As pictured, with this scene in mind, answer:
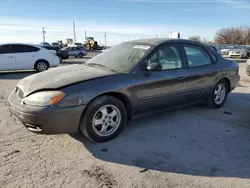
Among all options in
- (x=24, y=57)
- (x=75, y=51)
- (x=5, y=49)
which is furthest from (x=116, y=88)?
(x=75, y=51)

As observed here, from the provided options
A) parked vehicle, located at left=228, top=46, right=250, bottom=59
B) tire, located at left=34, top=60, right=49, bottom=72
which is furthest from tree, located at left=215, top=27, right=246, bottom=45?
tire, located at left=34, top=60, right=49, bottom=72

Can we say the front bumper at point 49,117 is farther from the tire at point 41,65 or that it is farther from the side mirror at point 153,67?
the tire at point 41,65

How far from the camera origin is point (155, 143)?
3.70m

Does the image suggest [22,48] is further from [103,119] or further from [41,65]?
[103,119]

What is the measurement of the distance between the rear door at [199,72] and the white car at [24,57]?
871cm

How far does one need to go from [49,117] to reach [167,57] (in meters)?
2.34

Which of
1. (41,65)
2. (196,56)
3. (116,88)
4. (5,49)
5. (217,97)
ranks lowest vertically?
(217,97)

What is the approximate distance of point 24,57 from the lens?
11406 mm

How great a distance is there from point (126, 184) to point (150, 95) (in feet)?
5.69

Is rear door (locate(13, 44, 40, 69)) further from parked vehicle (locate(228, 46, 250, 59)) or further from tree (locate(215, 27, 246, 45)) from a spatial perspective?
tree (locate(215, 27, 246, 45))

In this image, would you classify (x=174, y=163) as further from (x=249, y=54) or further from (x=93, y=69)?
(x=249, y=54)

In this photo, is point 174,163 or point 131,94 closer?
point 174,163

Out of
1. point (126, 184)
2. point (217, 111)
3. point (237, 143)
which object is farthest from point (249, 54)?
point (126, 184)

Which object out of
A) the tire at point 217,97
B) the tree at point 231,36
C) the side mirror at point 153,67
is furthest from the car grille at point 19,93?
the tree at point 231,36
